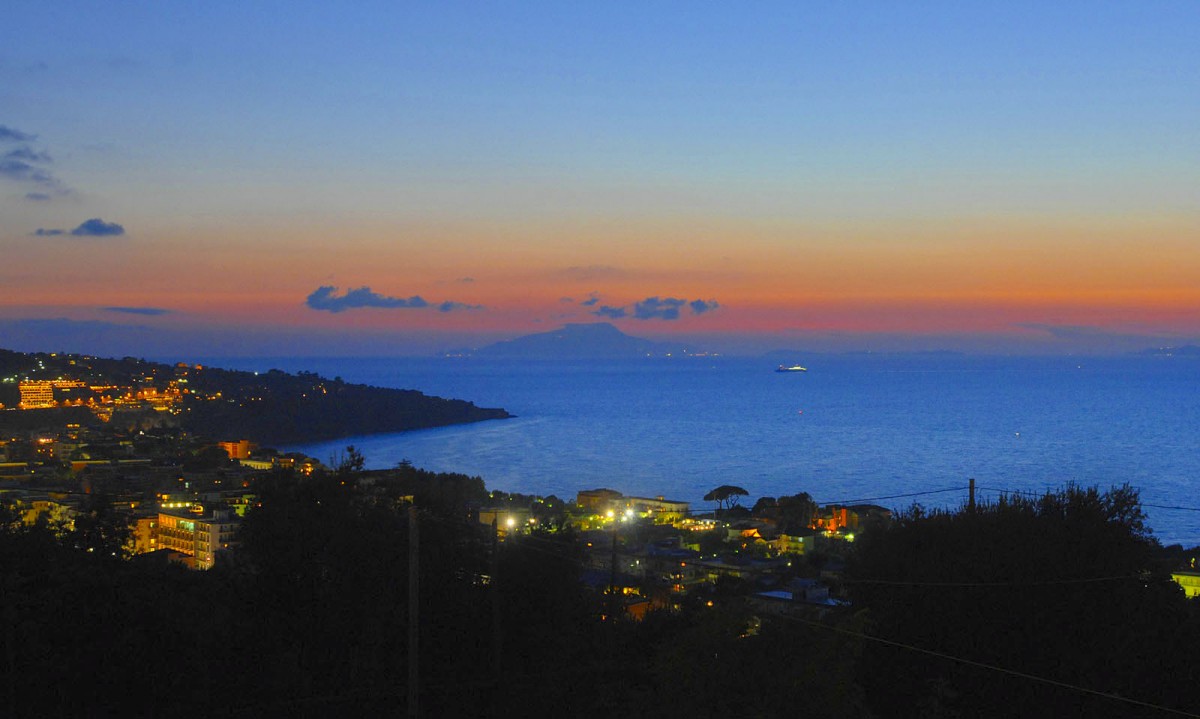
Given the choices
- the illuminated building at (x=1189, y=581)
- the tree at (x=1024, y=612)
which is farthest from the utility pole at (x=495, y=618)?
the illuminated building at (x=1189, y=581)

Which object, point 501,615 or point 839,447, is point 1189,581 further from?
point 839,447

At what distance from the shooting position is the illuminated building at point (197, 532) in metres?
22.3

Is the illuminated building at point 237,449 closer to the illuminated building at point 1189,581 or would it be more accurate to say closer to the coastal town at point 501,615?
the coastal town at point 501,615

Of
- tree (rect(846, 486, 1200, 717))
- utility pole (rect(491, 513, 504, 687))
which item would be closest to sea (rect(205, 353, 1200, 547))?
tree (rect(846, 486, 1200, 717))

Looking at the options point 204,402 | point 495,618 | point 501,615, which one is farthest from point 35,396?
point 495,618

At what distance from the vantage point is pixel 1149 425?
66.6 meters

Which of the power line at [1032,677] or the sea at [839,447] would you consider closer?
the power line at [1032,677]

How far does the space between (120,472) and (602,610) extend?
29.6 meters

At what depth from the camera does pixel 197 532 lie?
75.4 feet

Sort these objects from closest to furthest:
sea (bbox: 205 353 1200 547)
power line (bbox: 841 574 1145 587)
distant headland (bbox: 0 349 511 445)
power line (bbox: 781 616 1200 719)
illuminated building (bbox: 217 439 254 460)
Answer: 1. power line (bbox: 781 616 1200 719)
2. power line (bbox: 841 574 1145 587)
3. sea (bbox: 205 353 1200 547)
4. illuminated building (bbox: 217 439 254 460)
5. distant headland (bbox: 0 349 511 445)

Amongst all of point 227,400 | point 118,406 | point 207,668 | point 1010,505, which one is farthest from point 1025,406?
point 207,668

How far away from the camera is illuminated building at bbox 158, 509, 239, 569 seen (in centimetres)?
2234

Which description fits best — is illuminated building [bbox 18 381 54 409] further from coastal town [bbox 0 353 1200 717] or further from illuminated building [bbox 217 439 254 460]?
coastal town [bbox 0 353 1200 717]

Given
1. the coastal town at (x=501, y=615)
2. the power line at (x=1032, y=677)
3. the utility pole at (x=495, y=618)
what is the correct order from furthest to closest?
the utility pole at (x=495, y=618) < the power line at (x=1032, y=677) < the coastal town at (x=501, y=615)
